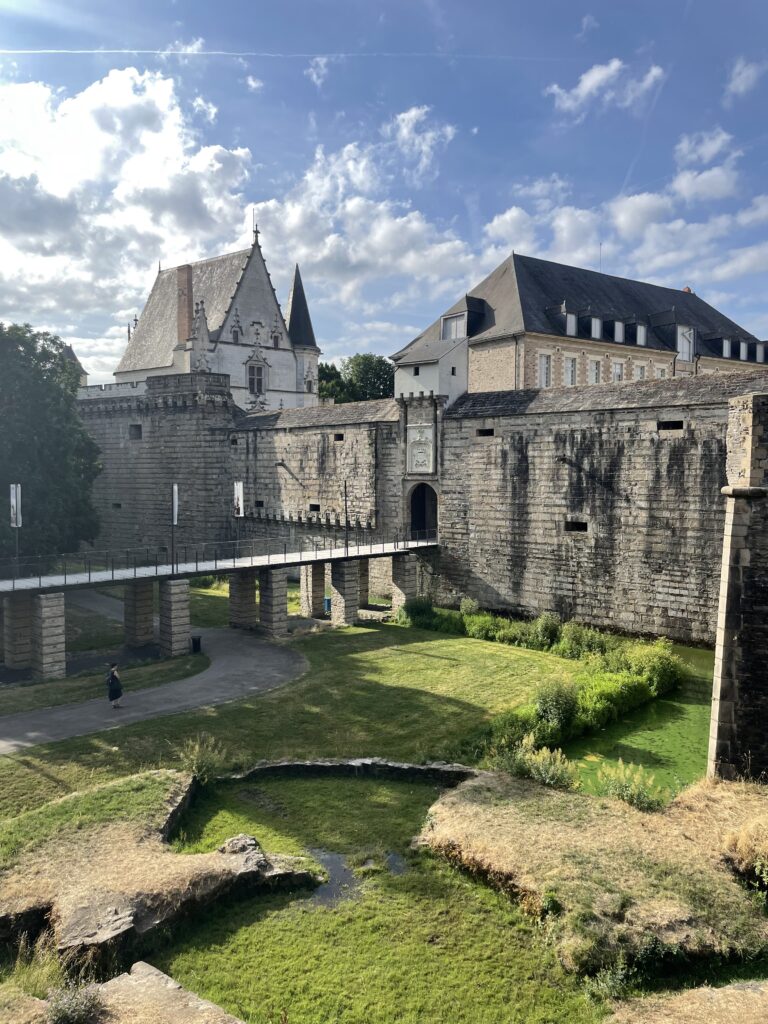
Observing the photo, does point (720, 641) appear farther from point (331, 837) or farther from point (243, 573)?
point (243, 573)

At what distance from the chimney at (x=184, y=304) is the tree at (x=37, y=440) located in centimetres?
1332

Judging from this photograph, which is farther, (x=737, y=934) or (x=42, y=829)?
(x=42, y=829)

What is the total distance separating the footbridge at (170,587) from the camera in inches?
712

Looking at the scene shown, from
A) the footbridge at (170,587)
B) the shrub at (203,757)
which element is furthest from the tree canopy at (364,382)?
the shrub at (203,757)

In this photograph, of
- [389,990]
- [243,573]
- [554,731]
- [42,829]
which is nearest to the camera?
[389,990]

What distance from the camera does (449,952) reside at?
807 centimetres

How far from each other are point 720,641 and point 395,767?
566 centimetres

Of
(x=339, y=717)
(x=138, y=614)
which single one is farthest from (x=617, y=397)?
(x=138, y=614)

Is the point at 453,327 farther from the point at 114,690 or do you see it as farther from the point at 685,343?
the point at 114,690

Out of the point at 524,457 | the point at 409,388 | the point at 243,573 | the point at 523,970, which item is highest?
the point at 409,388

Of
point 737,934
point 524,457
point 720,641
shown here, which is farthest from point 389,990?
point 524,457

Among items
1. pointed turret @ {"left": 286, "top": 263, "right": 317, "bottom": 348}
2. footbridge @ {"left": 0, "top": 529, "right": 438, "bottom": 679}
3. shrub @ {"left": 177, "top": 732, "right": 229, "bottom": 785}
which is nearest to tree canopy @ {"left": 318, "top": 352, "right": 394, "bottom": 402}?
pointed turret @ {"left": 286, "top": 263, "right": 317, "bottom": 348}

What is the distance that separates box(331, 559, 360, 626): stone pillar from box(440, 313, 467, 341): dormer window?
44.4 ft

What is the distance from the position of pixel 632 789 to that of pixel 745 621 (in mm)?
3197
